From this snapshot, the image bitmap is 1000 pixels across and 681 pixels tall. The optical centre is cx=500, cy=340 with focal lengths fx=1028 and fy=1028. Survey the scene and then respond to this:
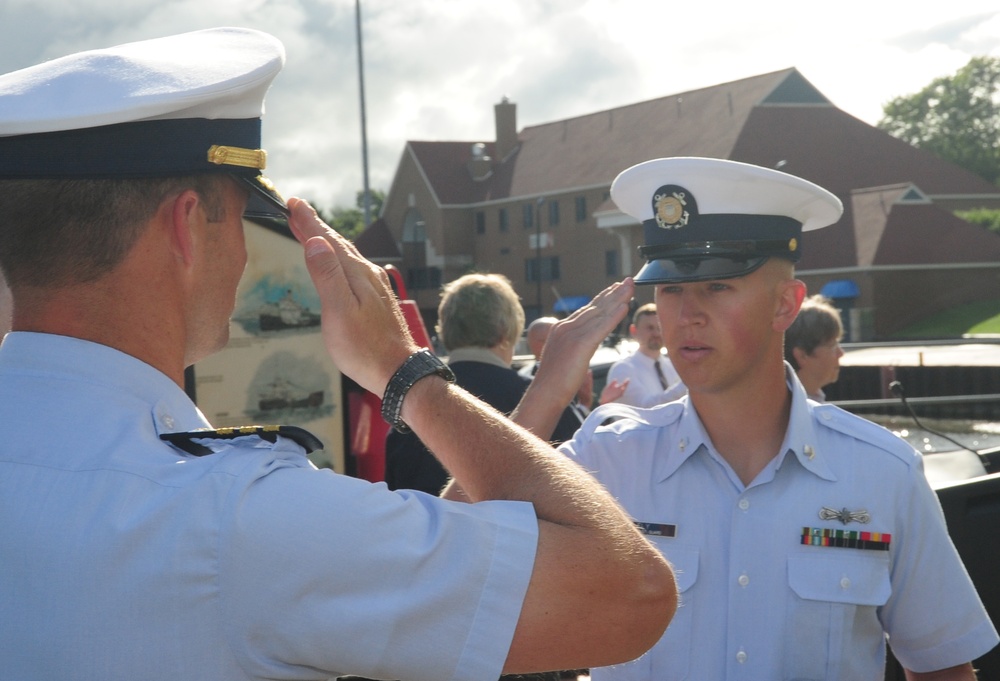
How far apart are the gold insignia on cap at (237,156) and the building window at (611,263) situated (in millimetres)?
50268

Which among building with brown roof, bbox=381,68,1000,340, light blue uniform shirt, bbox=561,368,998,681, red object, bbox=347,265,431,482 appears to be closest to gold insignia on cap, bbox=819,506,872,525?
light blue uniform shirt, bbox=561,368,998,681

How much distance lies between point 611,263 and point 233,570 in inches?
2032

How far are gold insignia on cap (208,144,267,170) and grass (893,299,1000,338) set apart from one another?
4185 cm

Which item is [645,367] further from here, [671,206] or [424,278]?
[424,278]

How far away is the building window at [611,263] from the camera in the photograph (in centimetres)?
5178

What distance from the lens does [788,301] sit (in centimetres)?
291

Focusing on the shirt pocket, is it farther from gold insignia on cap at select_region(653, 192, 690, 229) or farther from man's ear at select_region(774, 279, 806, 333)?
gold insignia on cap at select_region(653, 192, 690, 229)

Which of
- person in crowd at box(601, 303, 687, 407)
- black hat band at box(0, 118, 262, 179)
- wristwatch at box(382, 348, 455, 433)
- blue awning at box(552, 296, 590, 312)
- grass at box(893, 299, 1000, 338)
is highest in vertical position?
black hat band at box(0, 118, 262, 179)

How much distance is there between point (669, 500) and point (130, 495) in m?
1.71

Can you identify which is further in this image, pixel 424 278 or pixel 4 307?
pixel 424 278

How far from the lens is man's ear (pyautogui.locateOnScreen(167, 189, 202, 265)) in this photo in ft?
4.93

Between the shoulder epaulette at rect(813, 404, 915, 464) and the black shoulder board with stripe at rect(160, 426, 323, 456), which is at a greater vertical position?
the black shoulder board with stripe at rect(160, 426, 323, 456)

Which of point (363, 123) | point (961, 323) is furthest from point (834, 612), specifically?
point (961, 323)

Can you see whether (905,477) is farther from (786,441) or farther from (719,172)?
(719,172)
